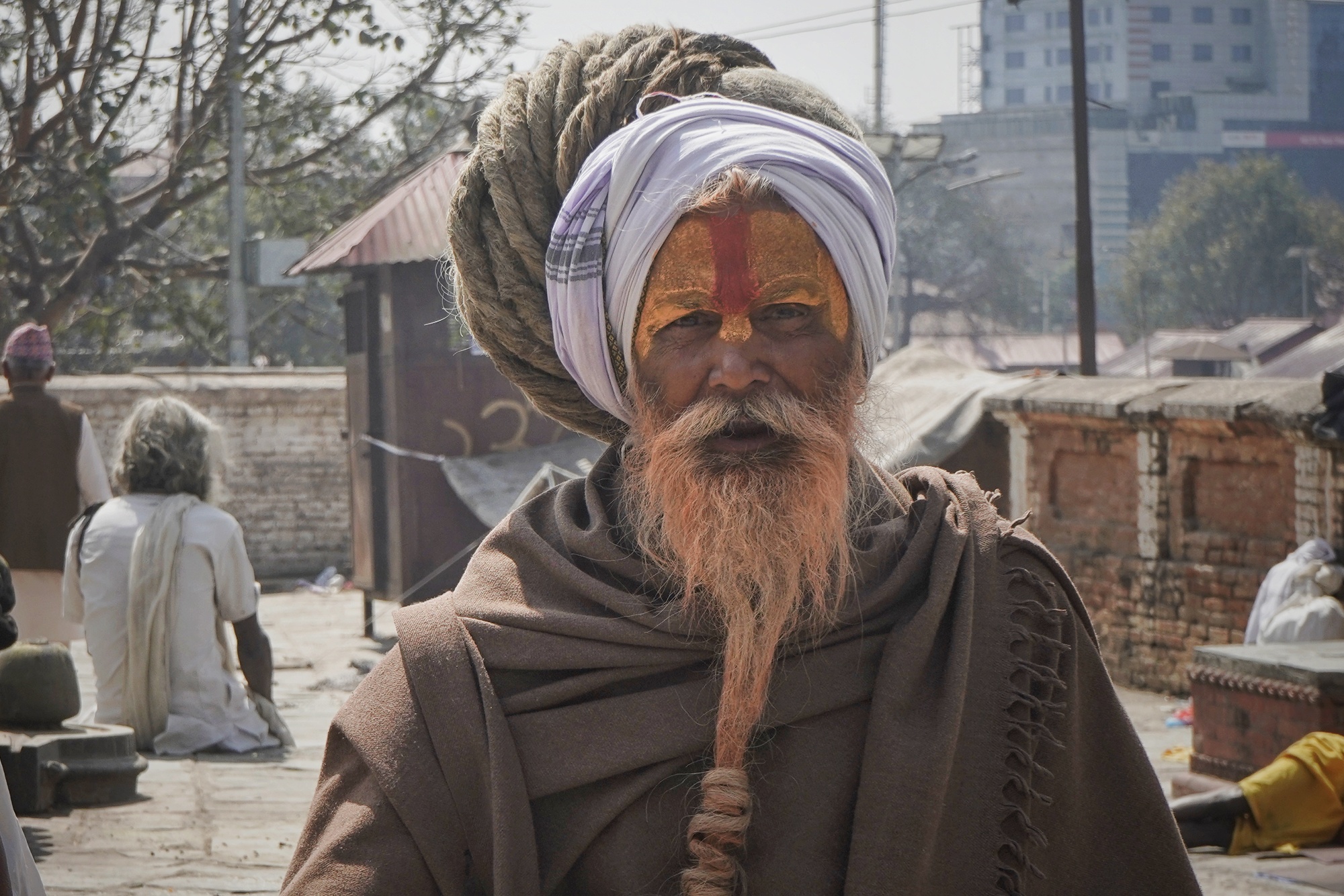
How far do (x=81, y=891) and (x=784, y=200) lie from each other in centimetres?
342

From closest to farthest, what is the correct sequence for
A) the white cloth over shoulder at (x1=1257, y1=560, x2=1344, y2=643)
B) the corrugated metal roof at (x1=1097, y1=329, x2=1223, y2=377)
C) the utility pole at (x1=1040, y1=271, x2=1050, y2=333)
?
the white cloth over shoulder at (x1=1257, y1=560, x2=1344, y2=643) → the corrugated metal roof at (x1=1097, y1=329, x2=1223, y2=377) → the utility pole at (x1=1040, y1=271, x2=1050, y2=333)

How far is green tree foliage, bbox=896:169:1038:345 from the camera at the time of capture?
53.1 m

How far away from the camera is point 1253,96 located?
82.3 metres

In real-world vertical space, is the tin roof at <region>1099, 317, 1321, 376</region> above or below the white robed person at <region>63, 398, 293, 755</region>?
above

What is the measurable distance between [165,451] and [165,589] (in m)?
0.59

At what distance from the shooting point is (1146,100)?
86875 mm

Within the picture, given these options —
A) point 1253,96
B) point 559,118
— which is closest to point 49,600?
point 559,118

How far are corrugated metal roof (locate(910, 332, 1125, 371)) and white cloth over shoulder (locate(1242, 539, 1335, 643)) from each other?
137 feet

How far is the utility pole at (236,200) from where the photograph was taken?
15.7 m

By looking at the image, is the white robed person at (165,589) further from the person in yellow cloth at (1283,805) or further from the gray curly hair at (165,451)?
the person in yellow cloth at (1283,805)

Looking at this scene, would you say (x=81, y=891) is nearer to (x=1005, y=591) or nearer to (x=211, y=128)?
(x=1005, y=591)

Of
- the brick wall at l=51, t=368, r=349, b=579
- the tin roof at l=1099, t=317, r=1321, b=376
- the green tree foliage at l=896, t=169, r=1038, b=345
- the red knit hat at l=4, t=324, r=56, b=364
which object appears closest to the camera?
the red knit hat at l=4, t=324, r=56, b=364

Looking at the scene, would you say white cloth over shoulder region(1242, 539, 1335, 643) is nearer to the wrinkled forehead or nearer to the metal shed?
the metal shed

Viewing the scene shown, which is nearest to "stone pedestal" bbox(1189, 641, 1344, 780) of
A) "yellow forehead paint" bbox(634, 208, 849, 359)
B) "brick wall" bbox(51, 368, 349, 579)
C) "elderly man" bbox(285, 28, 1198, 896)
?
"elderly man" bbox(285, 28, 1198, 896)
